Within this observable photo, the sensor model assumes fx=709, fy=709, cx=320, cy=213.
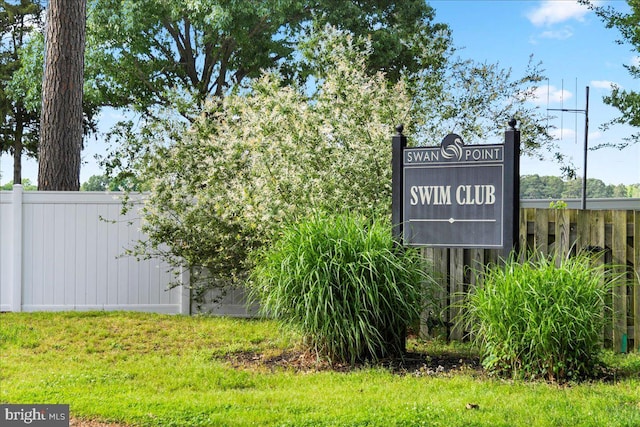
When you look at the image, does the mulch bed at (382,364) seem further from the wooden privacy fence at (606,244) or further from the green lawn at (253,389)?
the wooden privacy fence at (606,244)

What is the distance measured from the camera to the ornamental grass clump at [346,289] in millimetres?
6082

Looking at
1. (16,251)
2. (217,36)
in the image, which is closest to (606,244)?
(16,251)

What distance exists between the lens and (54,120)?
11055mm

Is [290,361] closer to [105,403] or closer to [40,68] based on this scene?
[105,403]

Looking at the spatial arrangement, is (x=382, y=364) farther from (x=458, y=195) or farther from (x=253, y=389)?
(x=458, y=195)

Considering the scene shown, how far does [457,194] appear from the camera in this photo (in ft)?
21.5

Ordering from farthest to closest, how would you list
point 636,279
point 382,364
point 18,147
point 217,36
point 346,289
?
point 18,147 → point 217,36 → point 636,279 → point 382,364 → point 346,289

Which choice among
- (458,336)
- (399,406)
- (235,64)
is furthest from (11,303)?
(235,64)

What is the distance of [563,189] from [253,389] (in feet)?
60.6

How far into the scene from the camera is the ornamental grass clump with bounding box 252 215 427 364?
20.0 ft

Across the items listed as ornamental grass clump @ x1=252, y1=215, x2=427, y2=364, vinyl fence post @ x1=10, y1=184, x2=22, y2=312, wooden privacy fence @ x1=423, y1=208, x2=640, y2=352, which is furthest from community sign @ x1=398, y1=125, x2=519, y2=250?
vinyl fence post @ x1=10, y1=184, x2=22, y2=312

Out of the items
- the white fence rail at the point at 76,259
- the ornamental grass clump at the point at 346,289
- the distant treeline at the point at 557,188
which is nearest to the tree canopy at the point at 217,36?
the distant treeline at the point at 557,188

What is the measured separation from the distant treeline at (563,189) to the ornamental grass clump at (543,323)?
446 inches

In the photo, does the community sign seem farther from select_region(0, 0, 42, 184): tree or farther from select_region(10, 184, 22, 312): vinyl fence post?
select_region(0, 0, 42, 184): tree
